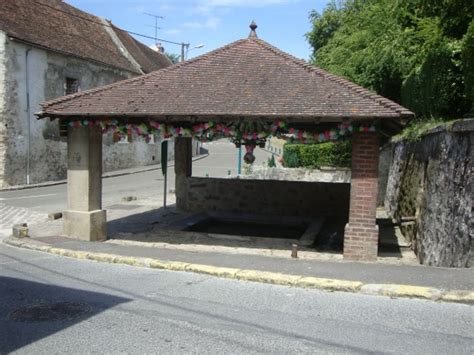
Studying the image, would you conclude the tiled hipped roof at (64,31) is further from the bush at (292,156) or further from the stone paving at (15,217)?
the bush at (292,156)

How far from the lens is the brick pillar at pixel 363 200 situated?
29.3ft

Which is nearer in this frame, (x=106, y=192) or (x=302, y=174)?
(x=106, y=192)

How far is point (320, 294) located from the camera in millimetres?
6887

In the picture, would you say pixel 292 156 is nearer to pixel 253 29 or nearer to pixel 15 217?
pixel 15 217

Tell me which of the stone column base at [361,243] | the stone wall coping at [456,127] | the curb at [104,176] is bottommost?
the curb at [104,176]

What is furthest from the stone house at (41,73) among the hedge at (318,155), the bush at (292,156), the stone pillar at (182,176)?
the hedge at (318,155)

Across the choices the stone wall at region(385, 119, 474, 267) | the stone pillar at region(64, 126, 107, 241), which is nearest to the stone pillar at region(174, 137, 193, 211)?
the stone pillar at region(64, 126, 107, 241)

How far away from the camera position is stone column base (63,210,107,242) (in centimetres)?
1062

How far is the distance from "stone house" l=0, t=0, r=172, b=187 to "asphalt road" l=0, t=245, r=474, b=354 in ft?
54.2

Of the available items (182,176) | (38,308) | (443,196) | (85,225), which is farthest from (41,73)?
(443,196)

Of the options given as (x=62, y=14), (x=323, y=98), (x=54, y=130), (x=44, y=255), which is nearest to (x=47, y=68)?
(x=54, y=130)

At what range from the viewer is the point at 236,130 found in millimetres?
9844

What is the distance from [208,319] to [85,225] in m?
5.78

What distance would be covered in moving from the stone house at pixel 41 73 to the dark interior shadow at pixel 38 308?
1675cm
